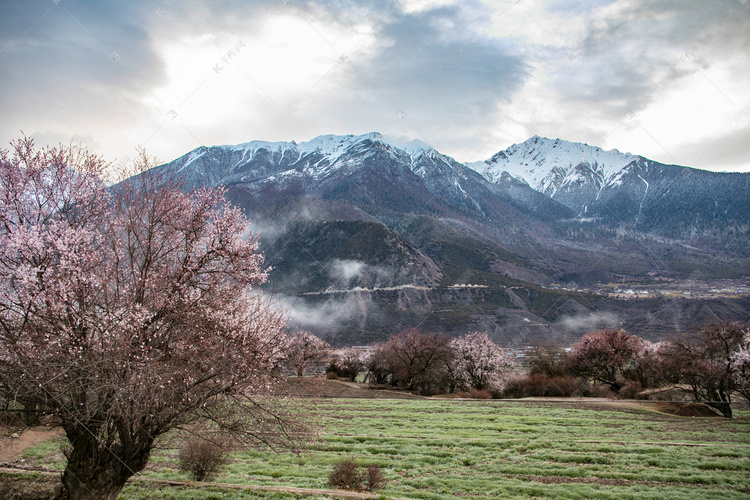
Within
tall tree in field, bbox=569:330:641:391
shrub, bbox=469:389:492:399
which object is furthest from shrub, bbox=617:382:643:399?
shrub, bbox=469:389:492:399

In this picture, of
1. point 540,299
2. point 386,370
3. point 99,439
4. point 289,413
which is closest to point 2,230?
point 99,439

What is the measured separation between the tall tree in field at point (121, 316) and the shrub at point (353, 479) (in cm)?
448

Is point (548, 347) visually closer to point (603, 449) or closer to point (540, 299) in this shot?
point (603, 449)

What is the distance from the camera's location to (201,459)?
44.8 feet

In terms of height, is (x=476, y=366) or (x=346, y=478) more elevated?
(x=476, y=366)

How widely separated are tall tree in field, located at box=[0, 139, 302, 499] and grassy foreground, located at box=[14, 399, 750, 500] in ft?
10.7

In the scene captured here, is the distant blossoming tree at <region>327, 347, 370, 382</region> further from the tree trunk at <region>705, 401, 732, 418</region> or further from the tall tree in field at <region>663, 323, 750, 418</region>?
the tree trunk at <region>705, 401, 732, 418</region>

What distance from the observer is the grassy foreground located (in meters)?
12.9

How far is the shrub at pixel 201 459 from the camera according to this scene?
531 inches

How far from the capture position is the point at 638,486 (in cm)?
1322

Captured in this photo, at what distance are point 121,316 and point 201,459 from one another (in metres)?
7.79

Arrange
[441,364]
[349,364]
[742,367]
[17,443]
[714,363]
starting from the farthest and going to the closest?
[349,364] < [441,364] < [714,363] < [742,367] < [17,443]

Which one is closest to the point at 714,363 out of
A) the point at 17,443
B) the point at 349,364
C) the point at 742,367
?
the point at 742,367

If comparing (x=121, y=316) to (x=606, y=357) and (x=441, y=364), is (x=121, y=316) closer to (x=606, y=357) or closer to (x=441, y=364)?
(x=441, y=364)
